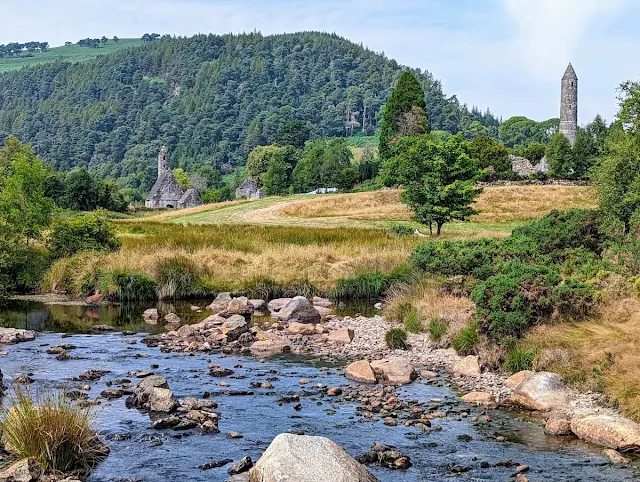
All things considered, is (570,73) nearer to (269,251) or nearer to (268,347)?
(269,251)

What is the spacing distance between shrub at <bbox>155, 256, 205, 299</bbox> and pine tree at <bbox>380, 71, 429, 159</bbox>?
213ft

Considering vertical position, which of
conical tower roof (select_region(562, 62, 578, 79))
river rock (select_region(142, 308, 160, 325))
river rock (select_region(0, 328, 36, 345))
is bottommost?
river rock (select_region(142, 308, 160, 325))

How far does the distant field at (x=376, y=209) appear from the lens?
6259 cm

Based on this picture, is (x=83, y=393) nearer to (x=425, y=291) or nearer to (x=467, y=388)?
(x=467, y=388)

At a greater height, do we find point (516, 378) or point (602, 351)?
point (602, 351)

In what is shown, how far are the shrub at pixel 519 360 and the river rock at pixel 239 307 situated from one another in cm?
1106

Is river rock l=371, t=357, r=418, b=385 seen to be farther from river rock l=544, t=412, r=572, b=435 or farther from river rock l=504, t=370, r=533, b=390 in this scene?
river rock l=544, t=412, r=572, b=435

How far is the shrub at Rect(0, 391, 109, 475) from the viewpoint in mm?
11445

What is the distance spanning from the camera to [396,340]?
20.8m

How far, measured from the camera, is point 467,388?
1680cm

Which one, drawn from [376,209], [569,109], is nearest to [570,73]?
[569,109]

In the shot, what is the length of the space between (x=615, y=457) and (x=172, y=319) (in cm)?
1607

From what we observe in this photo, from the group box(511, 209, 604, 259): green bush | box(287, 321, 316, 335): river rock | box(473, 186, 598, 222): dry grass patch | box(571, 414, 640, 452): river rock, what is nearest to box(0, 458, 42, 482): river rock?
box(571, 414, 640, 452): river rock

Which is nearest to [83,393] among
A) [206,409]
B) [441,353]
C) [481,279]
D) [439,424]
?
[206,409]
